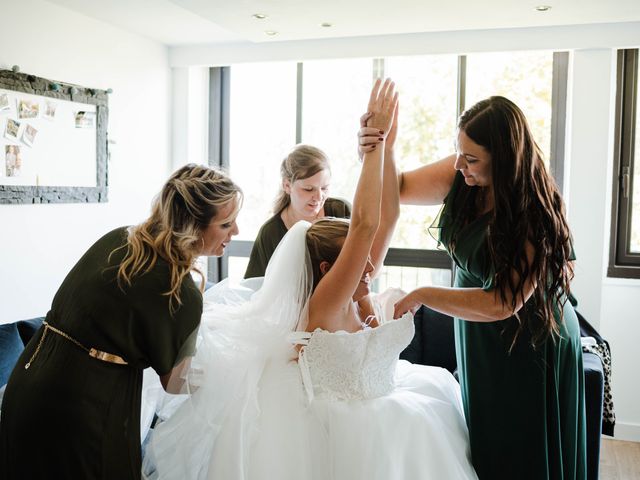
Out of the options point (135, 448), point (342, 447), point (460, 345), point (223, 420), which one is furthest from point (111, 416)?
point (460, 345)

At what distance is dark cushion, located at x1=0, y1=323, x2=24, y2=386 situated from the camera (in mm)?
2920

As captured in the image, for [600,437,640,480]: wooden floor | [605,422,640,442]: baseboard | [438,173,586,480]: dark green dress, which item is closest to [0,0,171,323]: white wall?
[438,173,586,480]: dark green dress

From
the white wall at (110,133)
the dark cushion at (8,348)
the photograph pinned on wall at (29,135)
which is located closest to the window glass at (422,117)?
the white wall at (110,133)

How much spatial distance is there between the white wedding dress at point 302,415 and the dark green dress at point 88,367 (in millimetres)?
226

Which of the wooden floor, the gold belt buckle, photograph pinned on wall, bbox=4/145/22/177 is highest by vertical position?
photograph pinned on wall, bbox=4/145/22/177

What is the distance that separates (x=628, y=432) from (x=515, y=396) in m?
2.92

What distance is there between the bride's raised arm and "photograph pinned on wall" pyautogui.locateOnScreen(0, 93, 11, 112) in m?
2.65

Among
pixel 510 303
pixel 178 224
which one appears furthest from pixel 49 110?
pixel 510 303

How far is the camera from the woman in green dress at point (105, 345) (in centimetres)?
151

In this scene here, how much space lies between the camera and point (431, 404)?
1.88 meters

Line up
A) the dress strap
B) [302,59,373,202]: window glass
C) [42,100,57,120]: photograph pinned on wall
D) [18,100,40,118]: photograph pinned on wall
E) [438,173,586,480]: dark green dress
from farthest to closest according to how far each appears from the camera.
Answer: [302,59,373,202]: window glass → [42,100,57,120]: photograph pinned on wall → [18,100,40,118]: photograph pinned on wall → [438,173,586,480]: dark green dress → the dress strap

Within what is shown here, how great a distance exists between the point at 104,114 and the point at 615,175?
3.52 metres

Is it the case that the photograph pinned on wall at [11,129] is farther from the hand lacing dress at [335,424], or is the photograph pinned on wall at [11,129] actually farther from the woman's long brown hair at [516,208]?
the woman's long brown hair at [516,208]

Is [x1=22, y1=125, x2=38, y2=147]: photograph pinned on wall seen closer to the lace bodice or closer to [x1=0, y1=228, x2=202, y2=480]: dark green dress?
[x1=0, y1=228, x2=202, y2=480]: dark green dress
